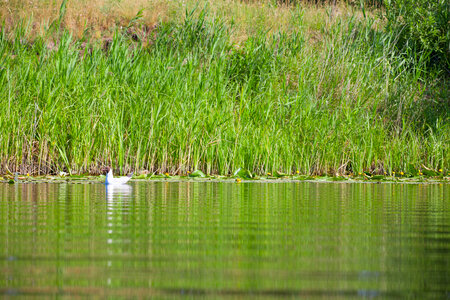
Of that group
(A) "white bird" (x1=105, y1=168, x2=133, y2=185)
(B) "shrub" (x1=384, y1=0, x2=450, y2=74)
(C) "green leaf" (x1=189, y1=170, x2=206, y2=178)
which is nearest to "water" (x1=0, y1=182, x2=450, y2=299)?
(A) "white bird" (x1=105, y1=168, x2=133, y2=185)

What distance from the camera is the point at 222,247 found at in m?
3.88

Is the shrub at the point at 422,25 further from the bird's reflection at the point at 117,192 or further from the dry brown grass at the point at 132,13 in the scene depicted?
the bird's reflection at the point at 117,192

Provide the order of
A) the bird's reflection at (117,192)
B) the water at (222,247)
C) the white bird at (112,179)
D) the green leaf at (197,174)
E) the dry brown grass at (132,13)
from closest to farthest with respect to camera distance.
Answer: the water at (222,247)
the bird's reflection at (117,192)
the white bird at (112,179)
the green leaf at (197,174)
the dry brown grass at (132,13)

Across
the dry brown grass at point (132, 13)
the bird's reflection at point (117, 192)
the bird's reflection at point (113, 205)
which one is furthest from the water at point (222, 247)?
the dry brown grass at point (132, 13)

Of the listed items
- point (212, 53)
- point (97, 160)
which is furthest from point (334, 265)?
point (212, 53)

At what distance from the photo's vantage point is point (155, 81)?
11.8 m

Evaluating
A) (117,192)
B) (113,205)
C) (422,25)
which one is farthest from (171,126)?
(422,25)

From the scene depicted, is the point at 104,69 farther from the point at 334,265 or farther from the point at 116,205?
the point at 334,265

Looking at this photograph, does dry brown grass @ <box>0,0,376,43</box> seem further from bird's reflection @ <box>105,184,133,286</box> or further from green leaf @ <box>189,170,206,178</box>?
bird's reflection @ <box>105,184,133,286</box>

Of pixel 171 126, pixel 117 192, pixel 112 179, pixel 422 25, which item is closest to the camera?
pixel 117 192

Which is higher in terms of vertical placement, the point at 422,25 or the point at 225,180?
the point at 422,25

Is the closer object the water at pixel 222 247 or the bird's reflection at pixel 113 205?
the water at pixel 222 247

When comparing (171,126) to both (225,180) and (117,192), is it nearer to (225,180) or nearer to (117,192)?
(225,180)

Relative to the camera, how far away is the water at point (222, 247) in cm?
285
